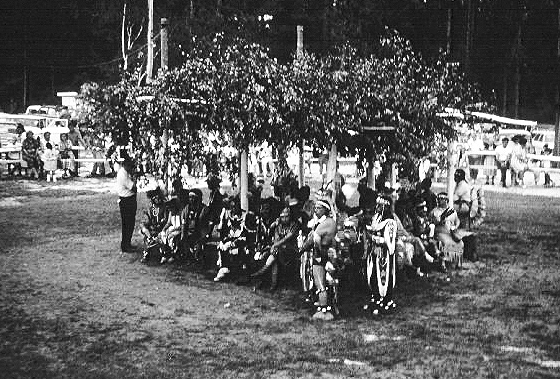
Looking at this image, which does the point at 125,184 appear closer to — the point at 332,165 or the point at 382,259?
the point at 332,165

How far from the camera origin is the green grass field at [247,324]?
28.9 ft

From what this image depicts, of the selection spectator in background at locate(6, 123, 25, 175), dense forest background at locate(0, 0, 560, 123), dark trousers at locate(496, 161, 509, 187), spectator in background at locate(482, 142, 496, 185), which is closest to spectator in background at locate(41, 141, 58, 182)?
spectator in background at locate(6, 123, 25, 175)

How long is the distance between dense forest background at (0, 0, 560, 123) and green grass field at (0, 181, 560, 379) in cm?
2730

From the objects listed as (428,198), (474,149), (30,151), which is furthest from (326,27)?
(428,198)

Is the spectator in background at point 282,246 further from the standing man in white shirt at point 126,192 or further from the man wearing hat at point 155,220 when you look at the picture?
the standing man in white shirt at point 126,192

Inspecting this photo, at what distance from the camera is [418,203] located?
14.6 metres

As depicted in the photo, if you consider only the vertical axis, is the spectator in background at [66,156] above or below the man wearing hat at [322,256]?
above

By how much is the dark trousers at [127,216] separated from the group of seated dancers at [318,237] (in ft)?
1.16

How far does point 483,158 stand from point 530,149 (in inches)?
94.8

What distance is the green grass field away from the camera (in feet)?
28.9

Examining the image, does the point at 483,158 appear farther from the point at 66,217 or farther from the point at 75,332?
the point at 75,332

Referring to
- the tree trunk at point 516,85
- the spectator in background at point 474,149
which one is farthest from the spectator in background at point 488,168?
the tree trunk at point 516,85

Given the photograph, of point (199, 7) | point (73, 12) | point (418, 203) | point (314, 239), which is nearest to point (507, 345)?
point (314, 239)

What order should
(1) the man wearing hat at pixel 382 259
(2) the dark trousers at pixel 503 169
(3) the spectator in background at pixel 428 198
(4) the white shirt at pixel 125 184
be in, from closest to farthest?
(1) the man wearing hat at pixel 382 259 < (3) the spectator in background at pixel 428 198 < (4) the white shirt at pixel 125 184 < (2) the dark trousers at pixel 503 169
